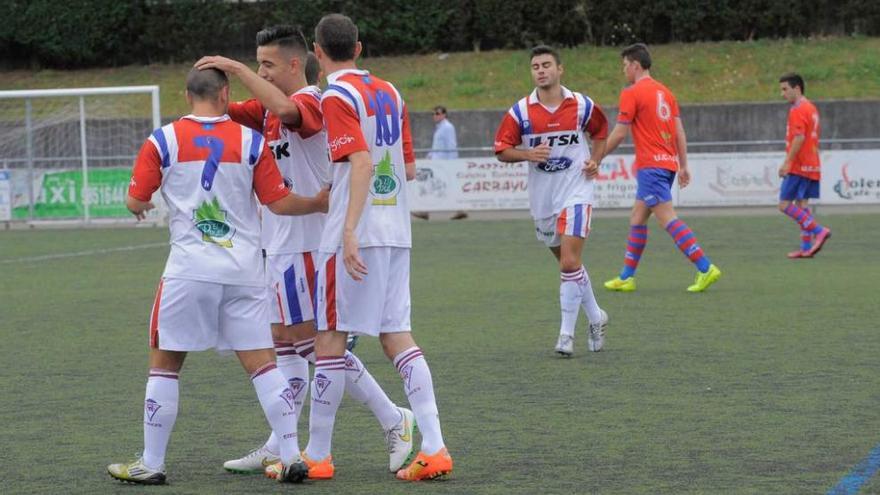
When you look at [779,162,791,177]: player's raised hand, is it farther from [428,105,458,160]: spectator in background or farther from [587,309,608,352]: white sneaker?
[428,105,458,160]: spectator in background

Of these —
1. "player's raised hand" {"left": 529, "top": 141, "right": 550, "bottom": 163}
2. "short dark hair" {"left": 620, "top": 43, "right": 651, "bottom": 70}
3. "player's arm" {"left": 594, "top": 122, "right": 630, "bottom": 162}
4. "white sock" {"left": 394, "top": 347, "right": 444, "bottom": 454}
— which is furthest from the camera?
"short dark hair" {"left": 620, "top": 43, "right": 651, "bottom": 70}

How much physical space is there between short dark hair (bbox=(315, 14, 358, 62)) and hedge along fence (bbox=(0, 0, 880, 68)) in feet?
105

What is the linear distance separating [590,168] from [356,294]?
393cm

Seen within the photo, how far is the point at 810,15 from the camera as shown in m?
37.4

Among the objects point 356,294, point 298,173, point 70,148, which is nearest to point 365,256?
point 356,294

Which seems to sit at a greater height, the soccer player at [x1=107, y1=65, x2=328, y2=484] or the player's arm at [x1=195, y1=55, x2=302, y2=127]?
the player's arm at [x1=195, y1=55, x2=302, y2=127]

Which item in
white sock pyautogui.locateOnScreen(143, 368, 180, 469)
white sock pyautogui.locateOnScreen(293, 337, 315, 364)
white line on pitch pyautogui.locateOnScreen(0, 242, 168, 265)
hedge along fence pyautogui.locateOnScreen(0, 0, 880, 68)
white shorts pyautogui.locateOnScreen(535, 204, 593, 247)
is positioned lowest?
white line on pitch pyautogui.locateOnScreen(0, 242, 168, 265)

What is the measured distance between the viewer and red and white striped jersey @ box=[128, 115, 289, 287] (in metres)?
5.55

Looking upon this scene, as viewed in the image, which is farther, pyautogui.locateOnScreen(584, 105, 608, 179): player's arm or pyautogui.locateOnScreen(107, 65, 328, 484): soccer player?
pyautogui.locateOnScreen(584, 105, 608, 179): player's arm

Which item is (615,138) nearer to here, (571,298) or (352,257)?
(571,298)

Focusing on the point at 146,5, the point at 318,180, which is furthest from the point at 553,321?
the point at 146,5

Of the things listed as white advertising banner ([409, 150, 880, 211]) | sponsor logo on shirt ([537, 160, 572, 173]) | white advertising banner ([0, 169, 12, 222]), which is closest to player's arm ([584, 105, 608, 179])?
sponsor logo on shirt ([537, 160, 572, 173])

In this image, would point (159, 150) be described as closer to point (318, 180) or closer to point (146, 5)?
point (318, 180)

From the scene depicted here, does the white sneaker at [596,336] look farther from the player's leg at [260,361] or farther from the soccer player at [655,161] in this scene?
the player's leg at [260,361]
